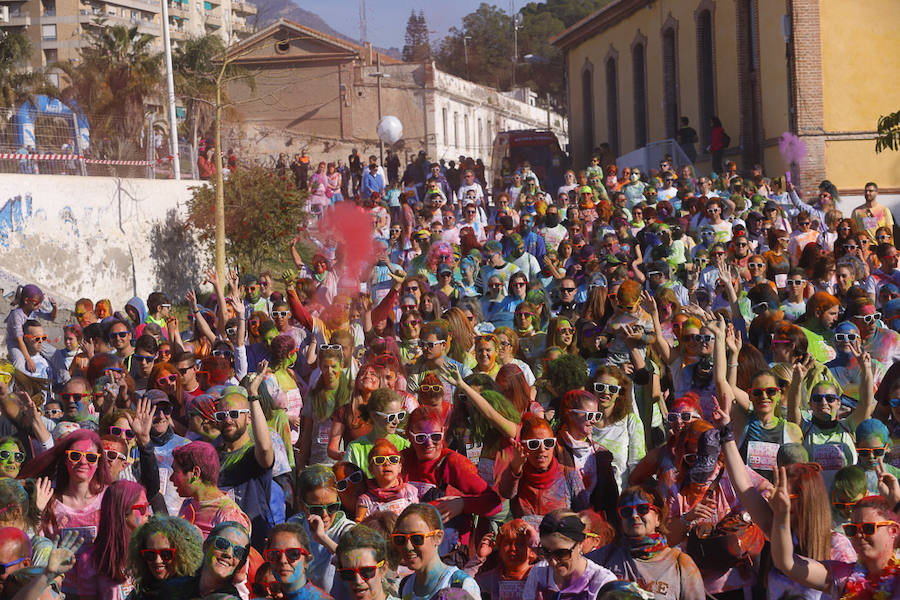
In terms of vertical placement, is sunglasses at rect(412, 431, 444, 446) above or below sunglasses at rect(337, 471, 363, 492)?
above

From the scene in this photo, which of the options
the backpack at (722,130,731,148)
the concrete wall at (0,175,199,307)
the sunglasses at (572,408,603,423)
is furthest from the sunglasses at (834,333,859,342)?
the backpack at (722,130,731,148)

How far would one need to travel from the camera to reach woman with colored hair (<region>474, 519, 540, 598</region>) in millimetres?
6027

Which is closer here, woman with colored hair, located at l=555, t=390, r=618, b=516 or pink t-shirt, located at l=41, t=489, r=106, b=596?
pink t-shirt, located at l=41, t=489, r=106, b=596

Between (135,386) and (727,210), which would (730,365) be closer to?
(135,386)

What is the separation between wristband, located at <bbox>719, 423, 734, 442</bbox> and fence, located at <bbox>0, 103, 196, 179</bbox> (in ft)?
53.9

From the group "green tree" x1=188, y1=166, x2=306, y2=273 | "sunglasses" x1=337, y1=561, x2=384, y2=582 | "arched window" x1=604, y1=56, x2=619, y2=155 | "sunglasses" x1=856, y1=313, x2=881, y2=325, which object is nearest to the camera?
"sunglasses" x1=337, y1=561, x2=384, y2=582

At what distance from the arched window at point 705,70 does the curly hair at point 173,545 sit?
29828 millimetres

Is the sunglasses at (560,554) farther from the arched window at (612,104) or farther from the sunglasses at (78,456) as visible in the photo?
the arched window at (612,104)

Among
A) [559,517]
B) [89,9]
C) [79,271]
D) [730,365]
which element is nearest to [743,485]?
[559,517]

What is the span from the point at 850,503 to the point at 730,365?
1.71 m

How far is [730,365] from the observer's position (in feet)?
24.7

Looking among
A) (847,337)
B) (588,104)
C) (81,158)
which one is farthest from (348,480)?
(588,104)

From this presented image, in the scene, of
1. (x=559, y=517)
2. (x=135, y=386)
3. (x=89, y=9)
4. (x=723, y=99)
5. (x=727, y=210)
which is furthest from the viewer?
(x=89, y=9)

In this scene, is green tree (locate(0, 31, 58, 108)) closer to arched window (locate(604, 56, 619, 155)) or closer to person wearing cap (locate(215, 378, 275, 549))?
arched window (locate(604, 56, 619, 155))
